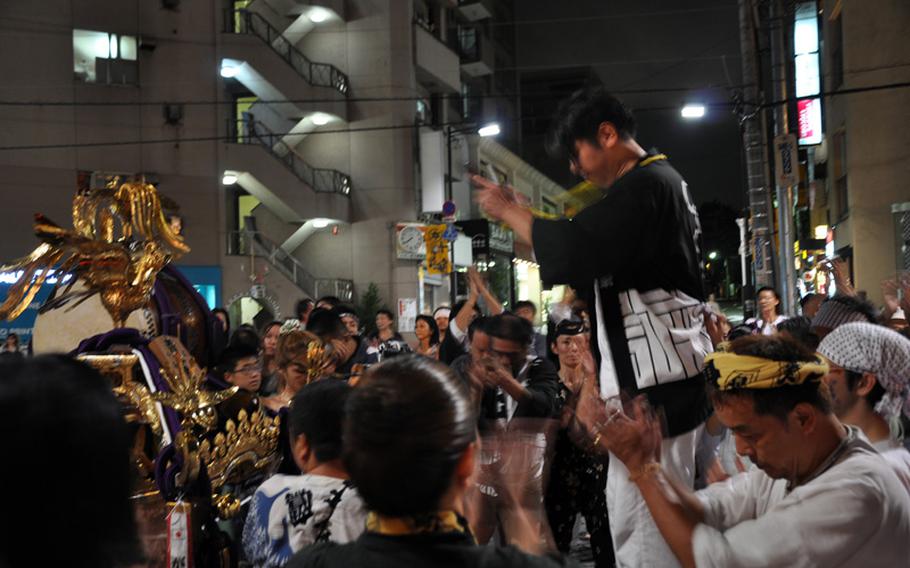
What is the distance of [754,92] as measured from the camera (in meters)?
14.4

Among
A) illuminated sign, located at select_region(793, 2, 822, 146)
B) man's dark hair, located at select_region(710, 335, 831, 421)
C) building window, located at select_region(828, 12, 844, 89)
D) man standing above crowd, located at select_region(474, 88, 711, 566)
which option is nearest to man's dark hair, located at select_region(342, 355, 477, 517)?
man's dark hair, located at select_region(710, 335, 831, 421)

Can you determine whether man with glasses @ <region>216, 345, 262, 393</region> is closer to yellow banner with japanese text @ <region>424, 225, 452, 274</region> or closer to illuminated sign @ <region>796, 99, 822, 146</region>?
yellow banner with japanese text @ <region>424, 225, 452, 274</region>

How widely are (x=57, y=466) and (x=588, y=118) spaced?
238 cm

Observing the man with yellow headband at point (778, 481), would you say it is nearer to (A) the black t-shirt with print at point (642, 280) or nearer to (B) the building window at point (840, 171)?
(A) the black t-shirt with print at point (642, 280)

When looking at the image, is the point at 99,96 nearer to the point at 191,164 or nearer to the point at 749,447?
the point at 191,164

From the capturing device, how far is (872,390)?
11.2 ft

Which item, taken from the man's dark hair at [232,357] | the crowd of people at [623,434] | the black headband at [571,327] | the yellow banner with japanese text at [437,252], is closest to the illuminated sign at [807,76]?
the yellow banner with japanese text at [437,252]

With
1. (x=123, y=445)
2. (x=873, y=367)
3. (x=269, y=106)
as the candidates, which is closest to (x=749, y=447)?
(x=873, y=367)

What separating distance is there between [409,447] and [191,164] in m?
22.9

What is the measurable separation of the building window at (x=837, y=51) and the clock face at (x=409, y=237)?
1271 cm

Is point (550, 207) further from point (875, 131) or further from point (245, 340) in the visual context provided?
point (875, 131)

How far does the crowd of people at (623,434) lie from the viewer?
177cm

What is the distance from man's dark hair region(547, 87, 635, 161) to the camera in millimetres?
3285

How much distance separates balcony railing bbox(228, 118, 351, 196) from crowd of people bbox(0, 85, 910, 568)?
21.8 meters
